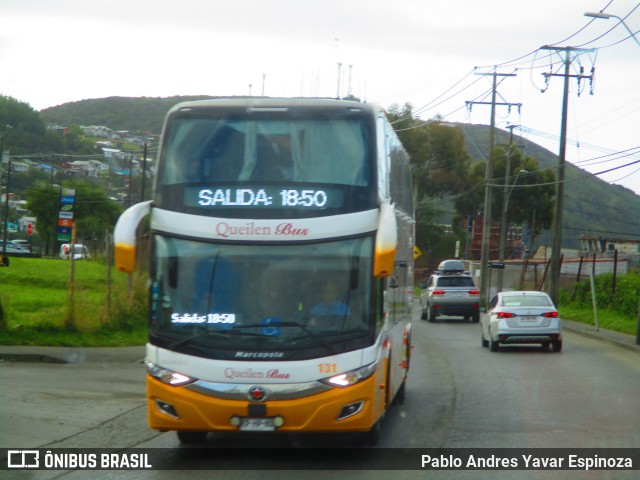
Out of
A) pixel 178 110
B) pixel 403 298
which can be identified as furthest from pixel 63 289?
pixel 178 110

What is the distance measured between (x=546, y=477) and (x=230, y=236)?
3828mm

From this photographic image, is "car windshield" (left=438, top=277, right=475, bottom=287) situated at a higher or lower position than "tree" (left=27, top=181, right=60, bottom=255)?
lower

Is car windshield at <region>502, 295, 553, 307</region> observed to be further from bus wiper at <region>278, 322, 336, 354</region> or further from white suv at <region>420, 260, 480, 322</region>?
bus wiper at <region>278, 322, 336, 354</region>

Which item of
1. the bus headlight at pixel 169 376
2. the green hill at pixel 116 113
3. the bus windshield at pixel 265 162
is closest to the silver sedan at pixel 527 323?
the bus windshield at pixel 265 162

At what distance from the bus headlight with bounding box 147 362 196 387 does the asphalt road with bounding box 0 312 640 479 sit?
877 mm

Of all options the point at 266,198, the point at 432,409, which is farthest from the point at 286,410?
the point at 432,409

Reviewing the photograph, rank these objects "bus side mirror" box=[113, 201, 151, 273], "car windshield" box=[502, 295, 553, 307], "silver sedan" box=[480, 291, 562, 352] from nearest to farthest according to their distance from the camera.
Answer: "bus side mirror" box=[113, 201, 151, 273] → "silver sedan" box=[480, 291, 562, 352] → "car windshield" box=[502, 295, 553, 307]

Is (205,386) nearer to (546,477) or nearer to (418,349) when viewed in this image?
(546,477)

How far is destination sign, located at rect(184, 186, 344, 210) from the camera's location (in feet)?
32.2

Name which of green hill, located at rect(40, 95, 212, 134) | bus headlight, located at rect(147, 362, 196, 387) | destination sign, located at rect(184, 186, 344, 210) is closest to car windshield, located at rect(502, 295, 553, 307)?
destination sign, located at rect(184, 186, 344, 210)

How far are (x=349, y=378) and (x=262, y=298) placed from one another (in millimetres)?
1174

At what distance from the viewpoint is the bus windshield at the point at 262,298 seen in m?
9.51

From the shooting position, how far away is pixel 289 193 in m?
9.88

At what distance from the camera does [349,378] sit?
9.39m
